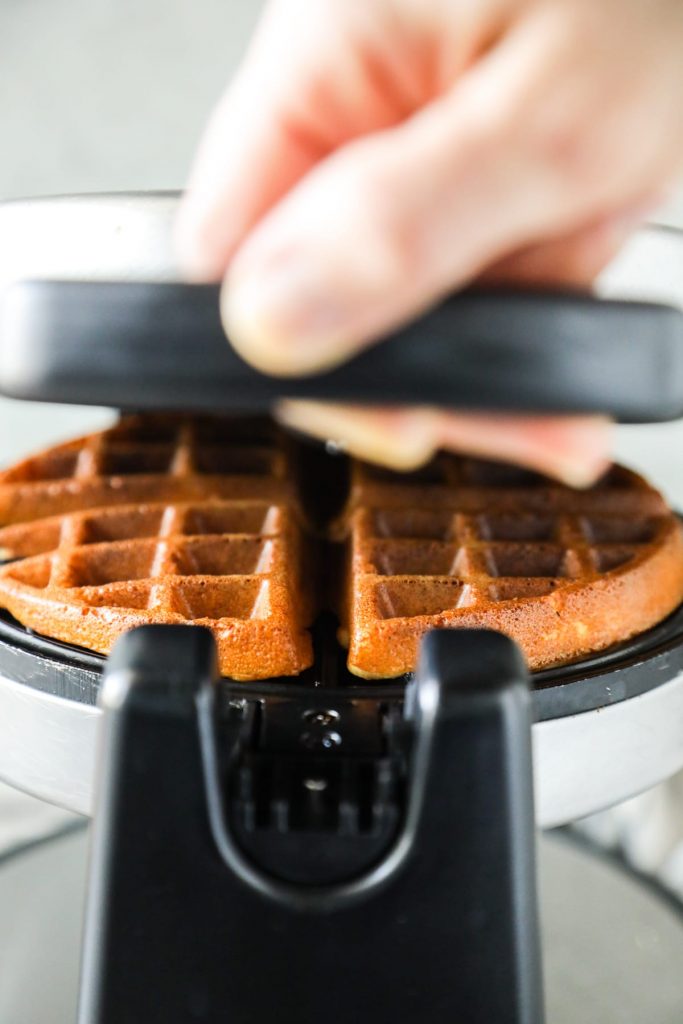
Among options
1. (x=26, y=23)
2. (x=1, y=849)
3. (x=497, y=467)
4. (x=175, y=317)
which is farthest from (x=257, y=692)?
(x=26, y=23)

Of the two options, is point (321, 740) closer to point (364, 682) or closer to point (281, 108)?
point (364, 682)

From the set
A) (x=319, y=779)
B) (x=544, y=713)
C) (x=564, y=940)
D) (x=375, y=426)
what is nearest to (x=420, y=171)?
(x=375, y=426)

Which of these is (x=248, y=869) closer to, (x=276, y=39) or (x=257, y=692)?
(x=257, y=692)

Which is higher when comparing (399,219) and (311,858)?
(399,219)

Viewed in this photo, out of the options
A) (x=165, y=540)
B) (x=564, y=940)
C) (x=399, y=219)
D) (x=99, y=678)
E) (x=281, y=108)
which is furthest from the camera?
(x=564, y=940)

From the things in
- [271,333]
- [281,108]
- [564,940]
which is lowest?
[564,940]

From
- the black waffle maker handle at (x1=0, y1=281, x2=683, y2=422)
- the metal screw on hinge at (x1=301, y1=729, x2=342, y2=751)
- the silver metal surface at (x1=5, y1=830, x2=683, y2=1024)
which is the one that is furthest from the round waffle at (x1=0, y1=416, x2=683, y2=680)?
the silver metal surface at (x1=5, y1=830, x2=683, y2=1024)

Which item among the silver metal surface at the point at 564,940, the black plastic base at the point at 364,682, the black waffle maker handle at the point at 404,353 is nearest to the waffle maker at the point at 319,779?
the black waffle maker handle at the point at 404,353

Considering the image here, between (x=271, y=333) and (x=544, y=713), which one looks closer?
(x=271, y=333)

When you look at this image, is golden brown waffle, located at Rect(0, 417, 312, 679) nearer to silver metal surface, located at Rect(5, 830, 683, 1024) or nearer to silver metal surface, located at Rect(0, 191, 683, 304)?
silver metal surface, located at Rect(0, 191, 683, 304)
